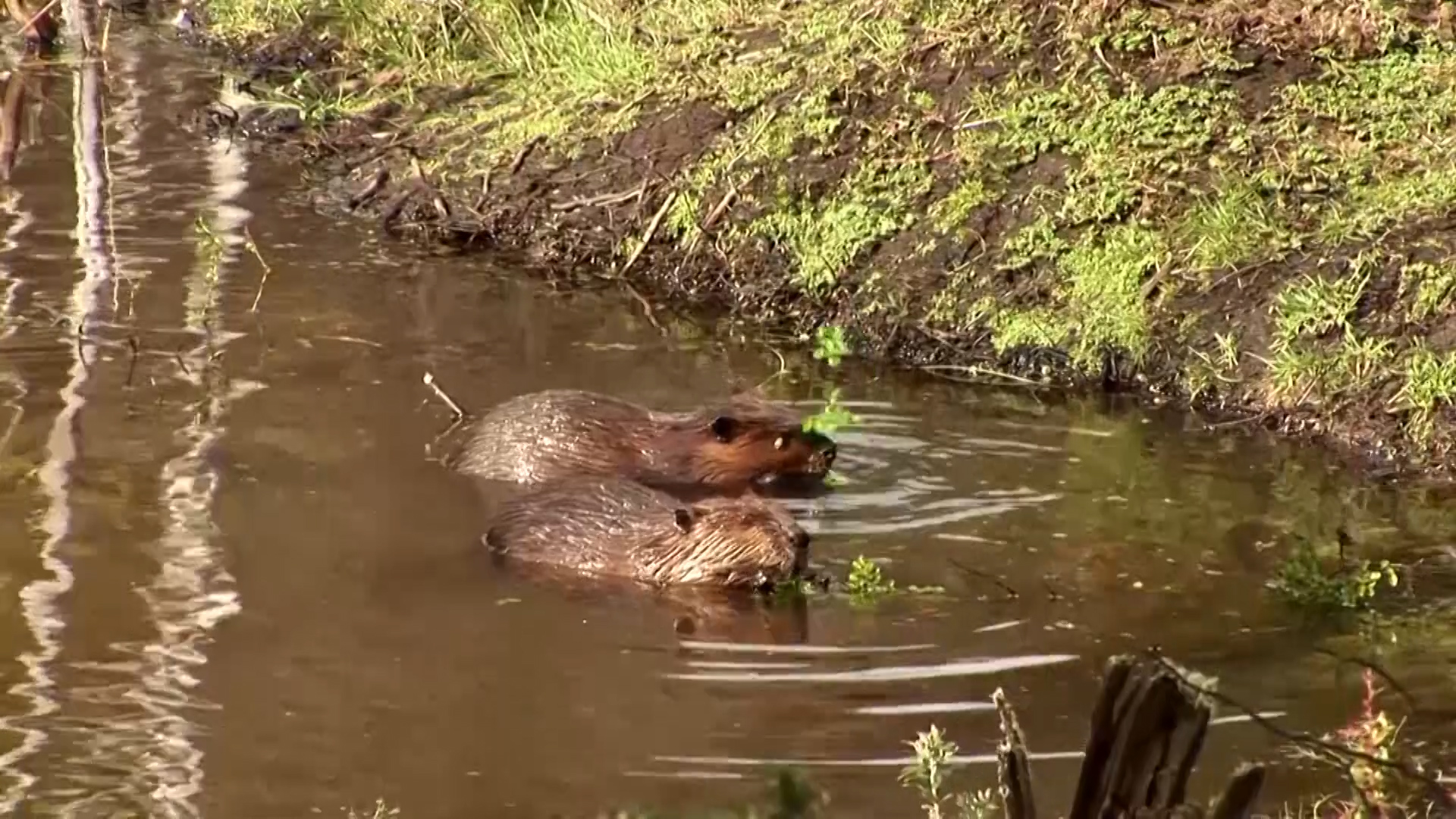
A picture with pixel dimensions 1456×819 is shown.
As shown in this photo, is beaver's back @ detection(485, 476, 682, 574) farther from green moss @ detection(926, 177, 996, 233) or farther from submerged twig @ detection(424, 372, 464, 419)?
green moss @ detection(926, 177, 996, 233)

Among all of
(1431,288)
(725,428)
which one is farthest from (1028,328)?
(725,428)

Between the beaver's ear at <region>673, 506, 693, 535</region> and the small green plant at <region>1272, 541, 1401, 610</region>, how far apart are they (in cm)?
182

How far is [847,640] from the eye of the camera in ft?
20.2

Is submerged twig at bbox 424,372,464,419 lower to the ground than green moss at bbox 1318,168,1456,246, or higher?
lower

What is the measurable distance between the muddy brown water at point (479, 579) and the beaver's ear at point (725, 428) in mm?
439

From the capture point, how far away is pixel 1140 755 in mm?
2799

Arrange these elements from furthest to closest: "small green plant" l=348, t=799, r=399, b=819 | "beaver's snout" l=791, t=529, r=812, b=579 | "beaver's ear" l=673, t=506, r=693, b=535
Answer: "beaver's ear" l=673, t=506, r=693, b=535 → "beaver's snout" l=791, t=529, r=812, b=579 → "small green plant" l=348, t=799, r=399, b=819

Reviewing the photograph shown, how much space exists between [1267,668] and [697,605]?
1.73 m

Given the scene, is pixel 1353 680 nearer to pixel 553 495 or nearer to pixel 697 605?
pixel 697 605

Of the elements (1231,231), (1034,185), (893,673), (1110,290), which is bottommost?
(893,673)

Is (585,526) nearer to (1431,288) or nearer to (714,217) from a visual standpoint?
(1431,288)

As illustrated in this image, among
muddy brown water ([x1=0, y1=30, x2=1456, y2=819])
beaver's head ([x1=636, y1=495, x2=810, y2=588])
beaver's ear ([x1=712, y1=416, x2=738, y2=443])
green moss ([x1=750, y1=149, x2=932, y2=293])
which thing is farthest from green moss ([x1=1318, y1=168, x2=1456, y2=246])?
beaver's head ([x1=636, y1=495, x2=810, y2=588])

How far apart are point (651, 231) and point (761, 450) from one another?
3014 mm

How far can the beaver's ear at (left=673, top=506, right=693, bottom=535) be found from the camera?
22.3ft
